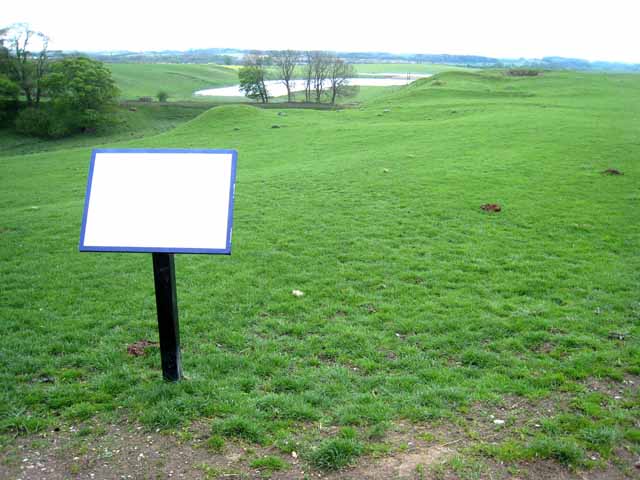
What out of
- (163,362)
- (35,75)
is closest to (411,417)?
(163,362)

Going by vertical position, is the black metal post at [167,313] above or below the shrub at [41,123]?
above

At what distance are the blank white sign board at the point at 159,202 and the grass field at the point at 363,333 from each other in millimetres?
1990

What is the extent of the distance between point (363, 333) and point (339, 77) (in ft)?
329

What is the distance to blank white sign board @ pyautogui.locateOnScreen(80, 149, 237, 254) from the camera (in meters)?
6.20

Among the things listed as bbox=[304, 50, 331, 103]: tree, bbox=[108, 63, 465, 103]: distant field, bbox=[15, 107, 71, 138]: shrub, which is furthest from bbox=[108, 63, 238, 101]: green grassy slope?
bbox=[15, 107, 71, 138]: shrub

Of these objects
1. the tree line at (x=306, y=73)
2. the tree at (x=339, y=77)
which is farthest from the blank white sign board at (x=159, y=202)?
the tree at (x=339, y=77)

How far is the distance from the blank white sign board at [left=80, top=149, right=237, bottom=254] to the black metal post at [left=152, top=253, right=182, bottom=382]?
1.22 feet

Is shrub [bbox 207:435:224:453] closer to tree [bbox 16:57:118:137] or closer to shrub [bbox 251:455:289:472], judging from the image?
shrub [bbox 251:455:289:472]

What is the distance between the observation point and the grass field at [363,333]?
5789 millimetres

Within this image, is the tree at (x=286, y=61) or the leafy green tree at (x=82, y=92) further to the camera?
the tree at (x=286, y=61)

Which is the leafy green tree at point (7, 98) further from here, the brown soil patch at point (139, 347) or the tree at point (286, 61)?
the brown soil patch at point (139, 347)

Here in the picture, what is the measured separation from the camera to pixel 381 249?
12.6 meters

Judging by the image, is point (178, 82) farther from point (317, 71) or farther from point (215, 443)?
point (215, 443)

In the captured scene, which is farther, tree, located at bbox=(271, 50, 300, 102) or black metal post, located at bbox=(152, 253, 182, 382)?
tree, located at bbox=(271, 50, 300, 102)
